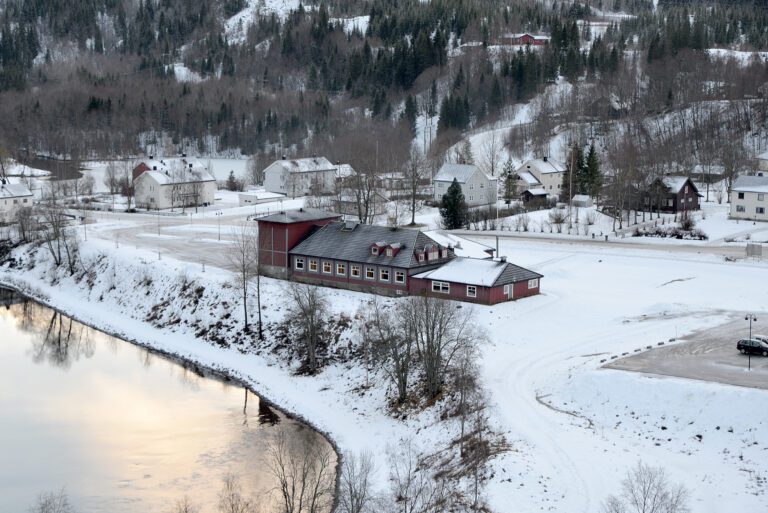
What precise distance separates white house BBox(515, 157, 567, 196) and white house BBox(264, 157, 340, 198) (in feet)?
58.3

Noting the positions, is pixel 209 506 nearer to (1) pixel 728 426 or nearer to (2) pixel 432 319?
(2) pixel 432 319

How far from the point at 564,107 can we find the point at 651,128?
12.9m

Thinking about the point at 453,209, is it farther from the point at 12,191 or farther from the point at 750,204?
the point at 12,191

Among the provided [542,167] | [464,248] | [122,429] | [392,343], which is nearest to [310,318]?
[392,343]

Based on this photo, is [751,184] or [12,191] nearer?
[751,184]

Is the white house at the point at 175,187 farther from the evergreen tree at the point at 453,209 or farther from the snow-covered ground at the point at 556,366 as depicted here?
the evergreen tree at the point at 453,209

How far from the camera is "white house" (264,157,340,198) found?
88062mm

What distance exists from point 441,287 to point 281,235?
9947mm

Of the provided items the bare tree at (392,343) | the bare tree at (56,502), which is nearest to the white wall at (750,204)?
the bare tree at (392,343)

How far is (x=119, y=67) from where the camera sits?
169 m

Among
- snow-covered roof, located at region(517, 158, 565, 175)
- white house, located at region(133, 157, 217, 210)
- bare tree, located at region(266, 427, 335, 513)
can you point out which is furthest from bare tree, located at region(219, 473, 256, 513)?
snow-covered roof, located at region(517, 158, 565, 175)

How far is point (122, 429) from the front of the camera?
117ft

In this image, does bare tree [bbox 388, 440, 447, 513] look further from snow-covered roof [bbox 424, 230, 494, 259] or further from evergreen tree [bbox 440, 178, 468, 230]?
evergreen tree [bbox 440, 178, 468, 230]

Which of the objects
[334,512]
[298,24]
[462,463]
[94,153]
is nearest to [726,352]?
[462,463]
